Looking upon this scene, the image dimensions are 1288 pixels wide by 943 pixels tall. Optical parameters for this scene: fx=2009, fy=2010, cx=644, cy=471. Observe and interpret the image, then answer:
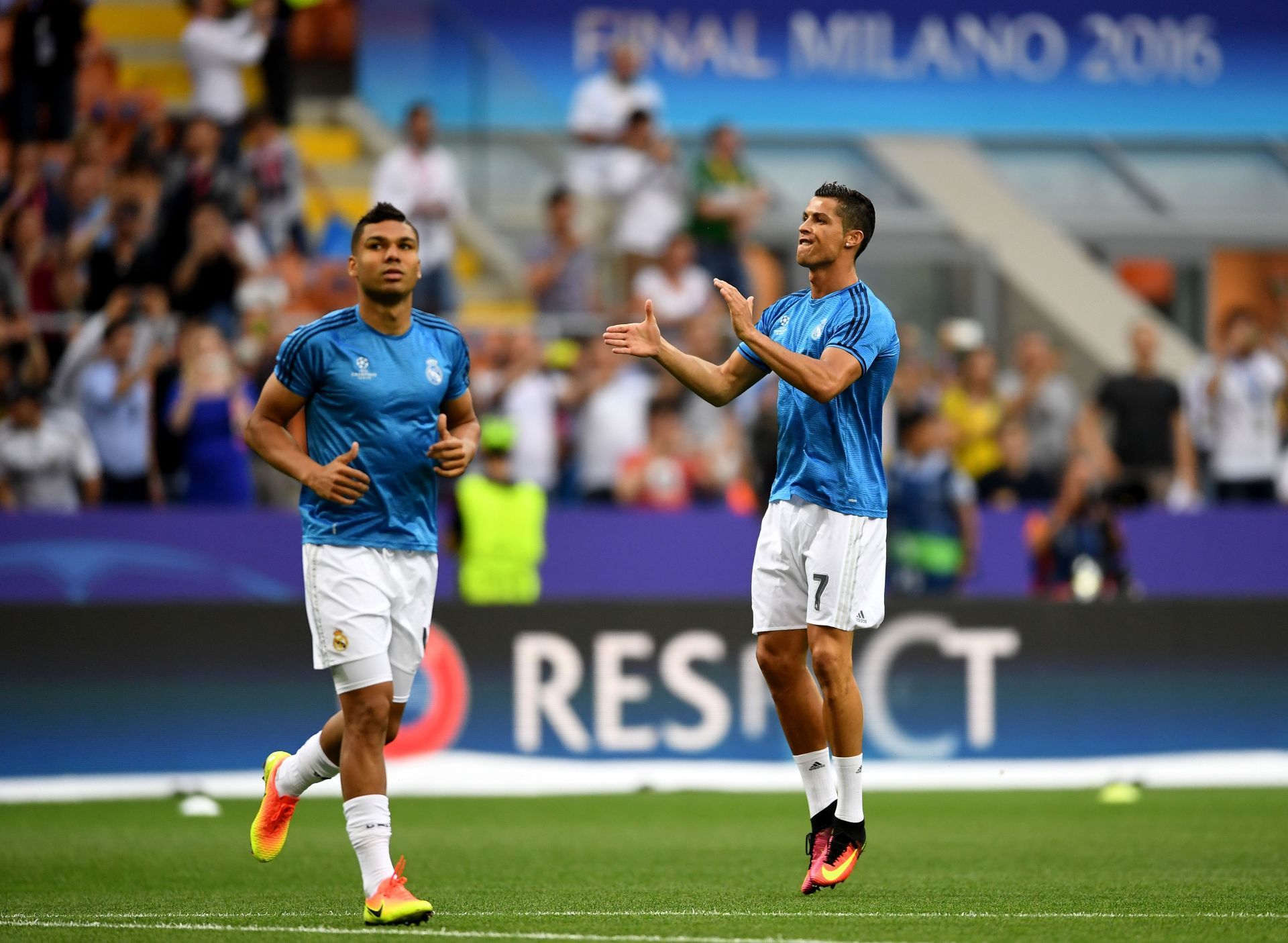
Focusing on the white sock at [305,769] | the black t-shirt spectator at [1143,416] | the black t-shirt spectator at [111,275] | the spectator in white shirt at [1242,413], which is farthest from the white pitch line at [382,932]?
the spectator in white shirt at [1242,413]

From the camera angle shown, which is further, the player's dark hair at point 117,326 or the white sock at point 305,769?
the player's dark hair at point 117,326

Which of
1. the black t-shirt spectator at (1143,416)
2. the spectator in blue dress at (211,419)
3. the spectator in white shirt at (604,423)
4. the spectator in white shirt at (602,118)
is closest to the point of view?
the spectator in blue dress at (211,419)

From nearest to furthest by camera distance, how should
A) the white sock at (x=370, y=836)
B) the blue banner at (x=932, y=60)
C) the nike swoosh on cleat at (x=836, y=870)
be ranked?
the white sock at (x=370, y=836), the nike swoosh on cleat at (x=836, y=870), the blue banner at (x=932, y=60)

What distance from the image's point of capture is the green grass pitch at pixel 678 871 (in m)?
6.66

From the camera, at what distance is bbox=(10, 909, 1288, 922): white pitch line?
6902mm

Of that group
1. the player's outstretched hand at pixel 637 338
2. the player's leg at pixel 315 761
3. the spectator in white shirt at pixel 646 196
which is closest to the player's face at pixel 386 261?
the player's outstretched hand at pixel 637 338

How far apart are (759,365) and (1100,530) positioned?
24.4 feet

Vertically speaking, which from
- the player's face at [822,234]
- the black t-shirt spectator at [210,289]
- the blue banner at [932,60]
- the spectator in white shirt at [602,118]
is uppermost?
the blue banner at [932,60]

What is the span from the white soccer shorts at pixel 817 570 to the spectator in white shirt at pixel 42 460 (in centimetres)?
789

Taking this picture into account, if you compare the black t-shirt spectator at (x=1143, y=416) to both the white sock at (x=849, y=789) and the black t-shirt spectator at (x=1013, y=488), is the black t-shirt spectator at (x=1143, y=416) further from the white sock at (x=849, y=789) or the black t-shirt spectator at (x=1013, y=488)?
the white sock at (x=849, y=789)

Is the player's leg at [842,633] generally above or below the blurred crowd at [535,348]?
below

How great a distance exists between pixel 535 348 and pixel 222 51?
4503mm

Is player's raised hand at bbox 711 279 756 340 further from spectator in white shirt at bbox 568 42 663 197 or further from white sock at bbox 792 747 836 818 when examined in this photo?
spectator in white shirt at bbox 568 42 663 197

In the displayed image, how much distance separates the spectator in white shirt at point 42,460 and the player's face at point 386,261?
7.78 m
